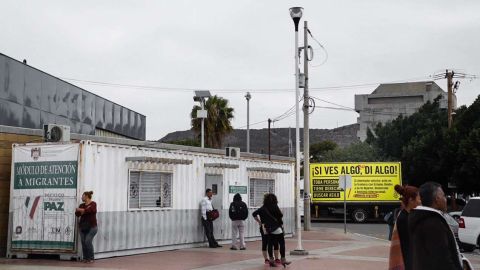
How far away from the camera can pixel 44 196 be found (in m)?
14.9

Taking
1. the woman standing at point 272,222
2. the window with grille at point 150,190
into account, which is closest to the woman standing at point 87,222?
the window with grille at point 150,190

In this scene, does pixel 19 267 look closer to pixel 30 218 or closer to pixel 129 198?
pixel 30 218

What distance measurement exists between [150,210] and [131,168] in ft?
4.48

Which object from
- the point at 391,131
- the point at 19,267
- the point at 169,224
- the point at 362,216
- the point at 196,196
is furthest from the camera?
the point at 391,131

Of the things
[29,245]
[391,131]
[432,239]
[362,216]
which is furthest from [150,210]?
[391,131]

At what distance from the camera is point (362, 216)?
36.3 m

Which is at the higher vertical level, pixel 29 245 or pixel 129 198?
pixel 129 198

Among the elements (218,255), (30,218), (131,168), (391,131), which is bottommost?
(218,255)

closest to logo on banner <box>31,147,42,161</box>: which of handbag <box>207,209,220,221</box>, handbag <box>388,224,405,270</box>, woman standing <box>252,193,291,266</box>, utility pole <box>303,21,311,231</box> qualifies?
handbag <box>207,209,220,221</box>

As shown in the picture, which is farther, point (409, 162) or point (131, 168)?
point (409, 162)

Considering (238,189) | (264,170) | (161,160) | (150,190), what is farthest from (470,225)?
(150,190)

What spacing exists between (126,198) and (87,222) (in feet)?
6.15

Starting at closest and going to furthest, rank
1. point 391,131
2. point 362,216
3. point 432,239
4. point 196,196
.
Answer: point 432,239
point 196,196
point 362,216
point 391,131

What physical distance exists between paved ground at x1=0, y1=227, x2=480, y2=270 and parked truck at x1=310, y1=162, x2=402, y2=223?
661 inches
